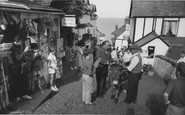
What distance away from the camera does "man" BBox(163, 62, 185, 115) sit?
9.35ft

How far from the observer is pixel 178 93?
288cm

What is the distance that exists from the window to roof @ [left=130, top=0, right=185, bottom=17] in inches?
30.5

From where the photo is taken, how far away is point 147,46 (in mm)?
12938

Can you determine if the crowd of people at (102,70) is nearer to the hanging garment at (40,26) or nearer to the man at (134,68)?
the man at (134,68)

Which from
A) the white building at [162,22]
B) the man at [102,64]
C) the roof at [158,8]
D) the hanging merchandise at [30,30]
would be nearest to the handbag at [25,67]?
the hanging merchandise at [30,30]

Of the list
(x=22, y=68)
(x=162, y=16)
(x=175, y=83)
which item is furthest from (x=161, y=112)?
(x=162, y=16)

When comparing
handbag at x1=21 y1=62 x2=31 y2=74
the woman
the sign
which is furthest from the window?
handbag at x1=21 y1=62 x2=31 y2=74

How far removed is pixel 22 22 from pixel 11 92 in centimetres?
254

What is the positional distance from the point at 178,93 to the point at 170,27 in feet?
52.8

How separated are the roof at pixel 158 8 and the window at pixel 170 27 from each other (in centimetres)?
77

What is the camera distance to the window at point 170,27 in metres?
16.4

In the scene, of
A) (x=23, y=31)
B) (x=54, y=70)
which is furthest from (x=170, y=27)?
(x=23, y=31)

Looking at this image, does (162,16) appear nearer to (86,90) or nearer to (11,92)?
(86,90)

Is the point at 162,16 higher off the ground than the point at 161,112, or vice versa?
the point at 162,16
